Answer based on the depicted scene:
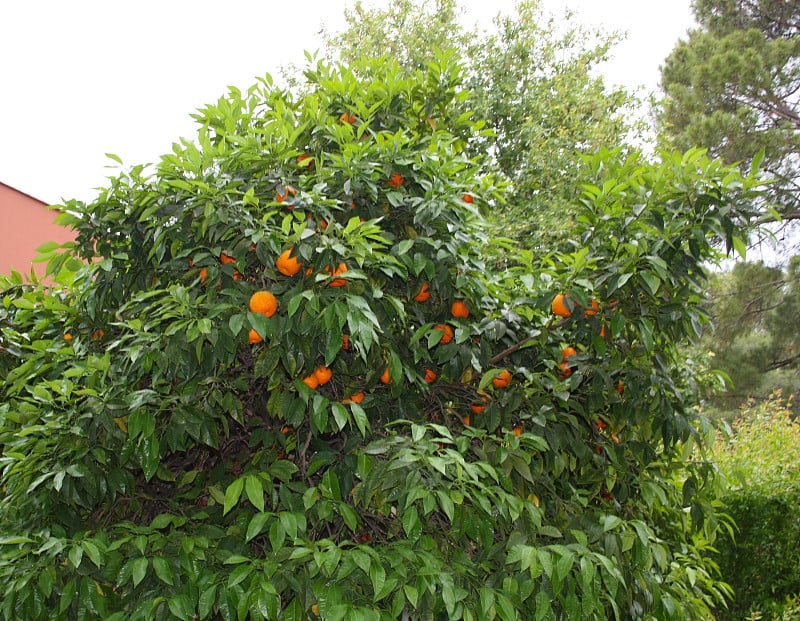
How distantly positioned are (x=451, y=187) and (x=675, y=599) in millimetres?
1442

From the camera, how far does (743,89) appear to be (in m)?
10.8

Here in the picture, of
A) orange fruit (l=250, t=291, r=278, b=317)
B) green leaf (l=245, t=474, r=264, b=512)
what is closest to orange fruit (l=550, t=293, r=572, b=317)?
orange fruit (l=250, t=291, r=278, b=317)

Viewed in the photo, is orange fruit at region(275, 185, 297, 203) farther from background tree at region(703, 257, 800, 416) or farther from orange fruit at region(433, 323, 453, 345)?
background tree at region(703, 257, 800, 416)

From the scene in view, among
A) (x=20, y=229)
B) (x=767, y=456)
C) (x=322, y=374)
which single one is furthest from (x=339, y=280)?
(x=20, y=229)

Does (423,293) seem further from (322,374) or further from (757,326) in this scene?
(757,326)

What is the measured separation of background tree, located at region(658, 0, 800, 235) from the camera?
10141 mm

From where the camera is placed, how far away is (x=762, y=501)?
4727 mm

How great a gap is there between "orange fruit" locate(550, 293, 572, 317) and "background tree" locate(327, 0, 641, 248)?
493cm

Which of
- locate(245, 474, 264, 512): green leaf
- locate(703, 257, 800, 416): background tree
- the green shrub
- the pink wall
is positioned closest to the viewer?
locate(245, 474, 264, 512): green leaf

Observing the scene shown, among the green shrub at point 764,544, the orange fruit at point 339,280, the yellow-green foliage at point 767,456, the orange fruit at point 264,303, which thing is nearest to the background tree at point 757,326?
the yellow-green foliage at point 767,456

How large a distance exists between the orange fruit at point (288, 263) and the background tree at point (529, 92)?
5.38 metres

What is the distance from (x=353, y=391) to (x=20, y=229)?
6934 mm

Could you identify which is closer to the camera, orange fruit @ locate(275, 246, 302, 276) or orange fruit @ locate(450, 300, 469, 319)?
orange fruit @ locate(275, 246, 302, 276)

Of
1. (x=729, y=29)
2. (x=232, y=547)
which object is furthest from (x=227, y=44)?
(x=232, y=547)
